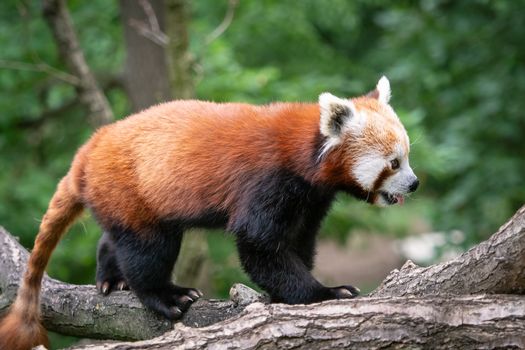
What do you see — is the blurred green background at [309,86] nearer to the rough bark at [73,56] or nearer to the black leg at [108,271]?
the rough bark at [73,56]

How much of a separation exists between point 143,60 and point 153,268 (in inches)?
137

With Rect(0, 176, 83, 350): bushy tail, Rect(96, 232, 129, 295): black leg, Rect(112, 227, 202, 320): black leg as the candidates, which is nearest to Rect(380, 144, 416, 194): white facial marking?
Rect(112, 227, 202, 320): black leg

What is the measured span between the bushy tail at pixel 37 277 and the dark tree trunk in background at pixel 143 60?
9.19 feet

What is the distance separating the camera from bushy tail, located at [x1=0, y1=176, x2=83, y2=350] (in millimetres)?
4215

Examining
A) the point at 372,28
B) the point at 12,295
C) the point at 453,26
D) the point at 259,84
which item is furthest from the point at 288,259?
the point at 372,28

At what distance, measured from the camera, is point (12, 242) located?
4805mm

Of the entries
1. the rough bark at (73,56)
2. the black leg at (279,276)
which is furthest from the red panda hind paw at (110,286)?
the rough bark at (73,56)

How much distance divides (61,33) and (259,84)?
1.60 meters

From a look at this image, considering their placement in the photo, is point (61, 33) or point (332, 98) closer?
point (332, 98)

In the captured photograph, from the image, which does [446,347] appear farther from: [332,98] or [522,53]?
[522,53]

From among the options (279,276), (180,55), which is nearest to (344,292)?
(279,276)

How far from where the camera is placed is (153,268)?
416cm

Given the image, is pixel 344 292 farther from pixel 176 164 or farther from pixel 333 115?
pixel 176 164

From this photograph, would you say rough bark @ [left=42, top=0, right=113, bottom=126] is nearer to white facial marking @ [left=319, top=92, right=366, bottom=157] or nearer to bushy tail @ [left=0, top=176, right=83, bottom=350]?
bushy tail @ [left=0, top=176, right=83, bottom=350]
